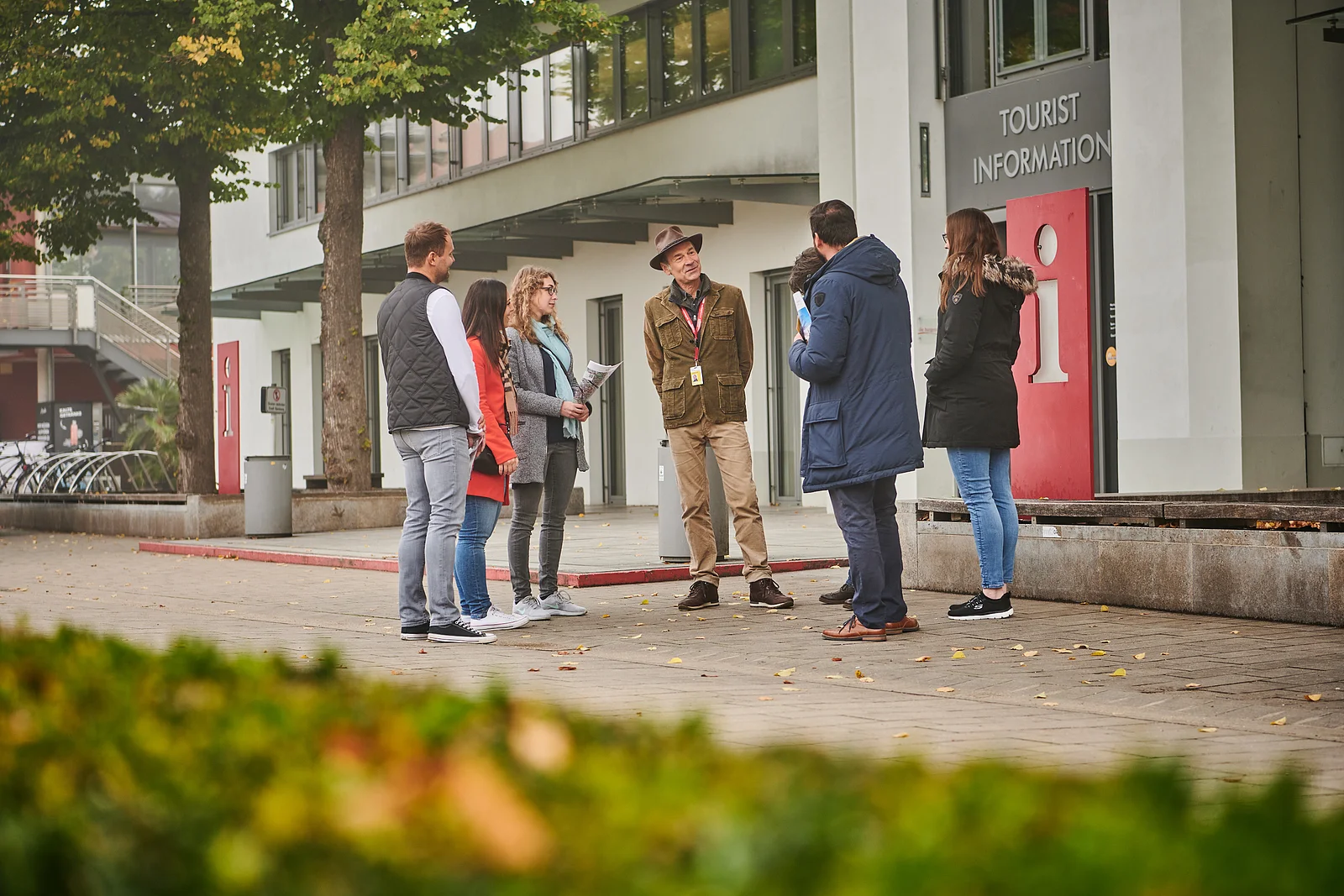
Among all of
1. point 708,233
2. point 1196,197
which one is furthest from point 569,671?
point 708,233

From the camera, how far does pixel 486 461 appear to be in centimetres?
816

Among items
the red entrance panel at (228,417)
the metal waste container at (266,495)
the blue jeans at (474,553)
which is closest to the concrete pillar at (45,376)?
the red entrance panel at (228,417)

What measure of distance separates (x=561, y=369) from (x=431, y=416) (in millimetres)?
1369

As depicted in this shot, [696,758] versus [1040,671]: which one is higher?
[696,758]

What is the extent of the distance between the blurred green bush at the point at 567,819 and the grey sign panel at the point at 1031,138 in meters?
15.2

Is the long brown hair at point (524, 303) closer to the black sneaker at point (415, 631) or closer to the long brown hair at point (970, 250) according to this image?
the black sneaker at point (415, 631)

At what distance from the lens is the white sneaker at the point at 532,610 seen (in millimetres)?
8789

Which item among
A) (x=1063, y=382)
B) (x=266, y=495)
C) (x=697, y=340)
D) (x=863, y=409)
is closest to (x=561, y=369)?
(x=697, y=340)

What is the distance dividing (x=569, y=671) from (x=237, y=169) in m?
17.7

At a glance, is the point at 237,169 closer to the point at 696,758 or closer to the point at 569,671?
the point at 569,671

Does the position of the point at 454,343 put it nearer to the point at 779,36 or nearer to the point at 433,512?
the point at 433,512

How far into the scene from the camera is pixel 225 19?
60.8 feet

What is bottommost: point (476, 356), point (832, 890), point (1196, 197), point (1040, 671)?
point (1040, 671)

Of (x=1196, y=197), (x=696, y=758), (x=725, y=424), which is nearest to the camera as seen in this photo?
(x=696, y=758)
